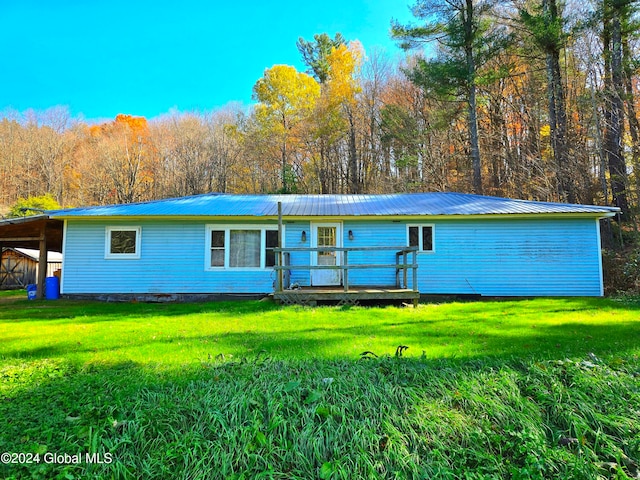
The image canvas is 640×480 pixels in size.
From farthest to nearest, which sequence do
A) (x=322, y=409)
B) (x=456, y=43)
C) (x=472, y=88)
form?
1. (x=472, y=88)
2. (x=456, y=43)
3. (x=322, y=409)

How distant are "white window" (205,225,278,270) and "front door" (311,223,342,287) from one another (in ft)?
4.29

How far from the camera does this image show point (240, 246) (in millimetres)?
11172

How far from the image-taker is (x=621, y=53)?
13695mm

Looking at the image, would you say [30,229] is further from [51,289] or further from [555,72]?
[555,72]

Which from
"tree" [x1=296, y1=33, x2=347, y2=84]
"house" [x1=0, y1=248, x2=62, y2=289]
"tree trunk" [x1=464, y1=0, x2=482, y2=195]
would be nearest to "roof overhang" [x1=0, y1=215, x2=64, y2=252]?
"house" [x1=0, y1=248, x2=62, y2=289]

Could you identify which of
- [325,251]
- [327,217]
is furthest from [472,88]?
[325,251]

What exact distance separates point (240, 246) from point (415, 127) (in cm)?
1481

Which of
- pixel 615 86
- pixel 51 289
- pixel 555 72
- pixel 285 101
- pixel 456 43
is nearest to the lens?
pixel 51 289

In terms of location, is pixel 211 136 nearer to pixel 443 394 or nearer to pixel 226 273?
pixel 226 273

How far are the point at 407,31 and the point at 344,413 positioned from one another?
18943 mm

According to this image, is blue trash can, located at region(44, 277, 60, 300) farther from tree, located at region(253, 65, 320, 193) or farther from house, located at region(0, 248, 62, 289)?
tree, located at region(253, 65, 320, 193)

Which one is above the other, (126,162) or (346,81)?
(346,81)

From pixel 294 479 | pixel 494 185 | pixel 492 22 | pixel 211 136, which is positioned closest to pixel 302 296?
pixel 294 479

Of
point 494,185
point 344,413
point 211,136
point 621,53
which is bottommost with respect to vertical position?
point 344,413
